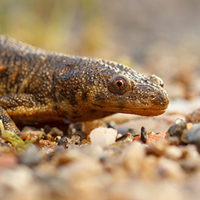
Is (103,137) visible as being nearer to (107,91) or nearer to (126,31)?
(107,91)

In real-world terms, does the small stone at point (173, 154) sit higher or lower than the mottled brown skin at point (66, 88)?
lower

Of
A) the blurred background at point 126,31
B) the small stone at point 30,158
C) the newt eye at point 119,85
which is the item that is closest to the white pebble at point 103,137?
the newt eye at point 119,85

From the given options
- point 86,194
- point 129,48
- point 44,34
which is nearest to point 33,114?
point 86,194

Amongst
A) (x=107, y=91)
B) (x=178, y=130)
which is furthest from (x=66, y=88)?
(x=178, y=130)

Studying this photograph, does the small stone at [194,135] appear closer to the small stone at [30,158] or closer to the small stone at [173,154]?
the small stone at [173,154]

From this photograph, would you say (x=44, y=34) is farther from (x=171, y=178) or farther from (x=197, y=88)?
(x=171, y=178)

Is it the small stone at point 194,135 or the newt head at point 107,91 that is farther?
the newt head at point 107,91

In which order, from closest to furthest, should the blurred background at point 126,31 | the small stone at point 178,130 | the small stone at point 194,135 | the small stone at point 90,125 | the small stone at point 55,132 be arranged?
the small stone at point 194,135 < the small stone at point 178,130 < the small stone at point 55,132 < the small stone at point 90,125 < the blurred background at point 126,31

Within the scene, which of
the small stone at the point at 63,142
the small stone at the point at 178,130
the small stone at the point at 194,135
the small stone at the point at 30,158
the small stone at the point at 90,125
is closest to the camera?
the small stone at the point at 30,158
